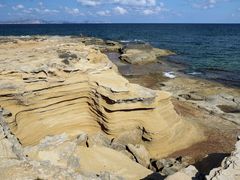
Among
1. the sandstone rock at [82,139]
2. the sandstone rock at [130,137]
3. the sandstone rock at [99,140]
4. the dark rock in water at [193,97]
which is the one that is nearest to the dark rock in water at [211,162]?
the sandstone rock at [130,137]

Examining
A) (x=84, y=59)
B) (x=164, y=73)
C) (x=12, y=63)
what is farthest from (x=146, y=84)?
(x=12, y=63)

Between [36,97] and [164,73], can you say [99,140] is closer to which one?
[36,97]

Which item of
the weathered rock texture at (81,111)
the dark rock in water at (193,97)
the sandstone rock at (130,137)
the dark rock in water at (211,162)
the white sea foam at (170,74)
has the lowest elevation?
the white sea foam at (170,74)

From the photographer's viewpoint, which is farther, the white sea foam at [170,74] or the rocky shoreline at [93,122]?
the white sea foam at [170,74]

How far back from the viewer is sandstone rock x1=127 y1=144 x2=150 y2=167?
16.3 metres

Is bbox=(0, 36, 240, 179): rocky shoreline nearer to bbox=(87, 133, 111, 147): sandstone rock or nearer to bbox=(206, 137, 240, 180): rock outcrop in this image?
bbox=(87, 133, 111, 147): sandstone rock

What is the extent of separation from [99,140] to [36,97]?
142 inches

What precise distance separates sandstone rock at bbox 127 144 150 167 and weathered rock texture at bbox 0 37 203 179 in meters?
0.07

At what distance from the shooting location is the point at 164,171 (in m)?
15.0

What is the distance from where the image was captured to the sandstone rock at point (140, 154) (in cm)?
1628

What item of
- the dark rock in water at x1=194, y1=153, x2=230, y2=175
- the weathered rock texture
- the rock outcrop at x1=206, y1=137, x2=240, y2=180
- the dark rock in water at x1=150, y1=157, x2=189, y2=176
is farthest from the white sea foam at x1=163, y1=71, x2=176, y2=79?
the rock outcrop at x1=206, y1=137, x2=240, y2=180

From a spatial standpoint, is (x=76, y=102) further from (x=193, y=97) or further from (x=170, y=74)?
(x=170, y=74)

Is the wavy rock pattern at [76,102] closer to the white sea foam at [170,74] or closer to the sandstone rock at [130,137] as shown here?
the sandstone rock at [130,137]

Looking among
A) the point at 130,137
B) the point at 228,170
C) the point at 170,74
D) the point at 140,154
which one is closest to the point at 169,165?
the point at 140,154
